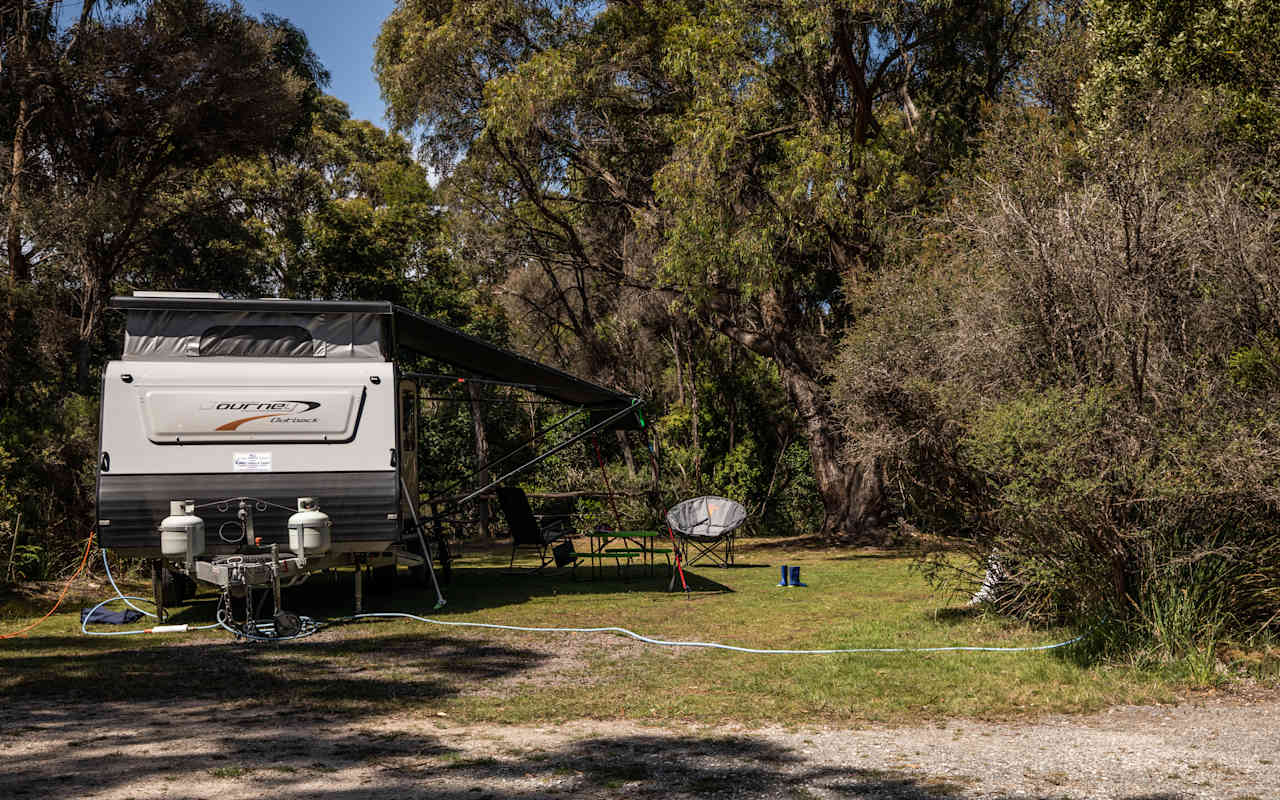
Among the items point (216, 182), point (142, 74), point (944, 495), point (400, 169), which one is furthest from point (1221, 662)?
point (400, 169)

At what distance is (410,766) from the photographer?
157 inches

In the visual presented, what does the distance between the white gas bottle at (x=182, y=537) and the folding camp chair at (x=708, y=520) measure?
5.00 metres

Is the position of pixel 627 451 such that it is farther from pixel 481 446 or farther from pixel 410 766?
pixel 410 766

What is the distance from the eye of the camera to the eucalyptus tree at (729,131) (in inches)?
542

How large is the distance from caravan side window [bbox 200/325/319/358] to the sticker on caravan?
89 centimetres

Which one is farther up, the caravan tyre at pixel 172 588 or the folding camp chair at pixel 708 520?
the folding camp chair at pixel 708 520

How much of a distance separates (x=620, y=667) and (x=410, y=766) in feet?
7.32

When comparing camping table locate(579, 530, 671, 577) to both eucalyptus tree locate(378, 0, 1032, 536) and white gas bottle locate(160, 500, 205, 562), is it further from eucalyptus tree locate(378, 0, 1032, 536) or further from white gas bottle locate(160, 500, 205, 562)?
white gas bottle locate(160, 500, 205, 562)

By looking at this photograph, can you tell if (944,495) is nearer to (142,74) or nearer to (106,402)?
(106,402)

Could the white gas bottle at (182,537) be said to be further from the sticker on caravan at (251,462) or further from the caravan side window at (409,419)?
the caravan side window at (409,419)

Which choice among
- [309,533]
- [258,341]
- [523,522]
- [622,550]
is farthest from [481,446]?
[309,533]

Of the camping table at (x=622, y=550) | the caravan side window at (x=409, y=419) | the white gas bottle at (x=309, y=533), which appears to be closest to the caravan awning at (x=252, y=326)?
the caravan side window at (x=409, y=419)

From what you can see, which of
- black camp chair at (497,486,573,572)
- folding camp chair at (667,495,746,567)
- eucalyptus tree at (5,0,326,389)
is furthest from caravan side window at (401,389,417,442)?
eucalyptus tree at (5,0,326,389)

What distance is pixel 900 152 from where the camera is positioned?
14.3 m
